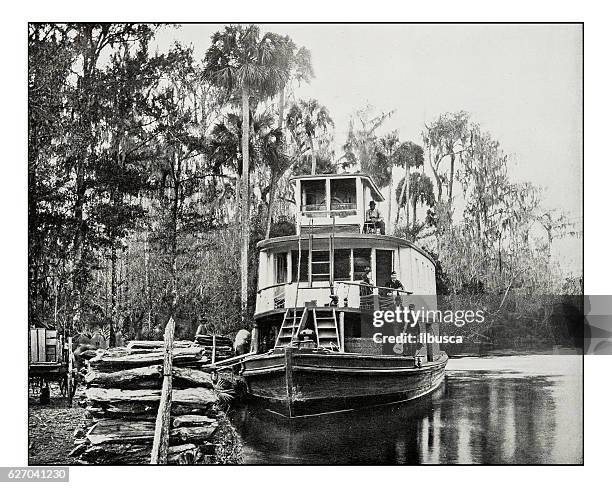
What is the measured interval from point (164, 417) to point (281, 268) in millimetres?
1324

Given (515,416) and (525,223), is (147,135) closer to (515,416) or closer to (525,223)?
(525,223)

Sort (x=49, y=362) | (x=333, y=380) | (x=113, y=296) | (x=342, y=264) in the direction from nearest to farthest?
1. (x=333, y=380)
2. (x=342, y=264)
3. (x=49, y=362)
4. (x=113, y=296)

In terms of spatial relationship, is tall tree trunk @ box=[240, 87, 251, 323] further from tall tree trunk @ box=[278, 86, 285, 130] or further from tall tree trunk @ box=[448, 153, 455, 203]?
tall tree trunk @ box=[448, 153, 455, 203]

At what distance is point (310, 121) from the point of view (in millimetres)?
5941

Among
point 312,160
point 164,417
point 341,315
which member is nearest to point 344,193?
point 312,160

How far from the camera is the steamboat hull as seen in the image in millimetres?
5730

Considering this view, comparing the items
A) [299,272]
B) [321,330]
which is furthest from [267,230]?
[321,330]

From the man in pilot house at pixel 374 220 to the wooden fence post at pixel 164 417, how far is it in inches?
64.0

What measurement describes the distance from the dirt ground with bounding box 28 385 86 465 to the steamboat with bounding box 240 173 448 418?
4.43 feet

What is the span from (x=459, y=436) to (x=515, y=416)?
1.36 feet

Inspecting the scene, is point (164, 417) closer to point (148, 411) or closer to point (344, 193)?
point (148, 411)

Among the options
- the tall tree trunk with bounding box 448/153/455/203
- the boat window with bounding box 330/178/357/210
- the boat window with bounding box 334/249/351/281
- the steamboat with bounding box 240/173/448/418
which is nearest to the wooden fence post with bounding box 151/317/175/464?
the steamboat with bounding box 240/173/448/418

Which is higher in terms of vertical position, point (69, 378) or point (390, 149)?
point (390, 149)

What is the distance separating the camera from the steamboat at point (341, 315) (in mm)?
5758
